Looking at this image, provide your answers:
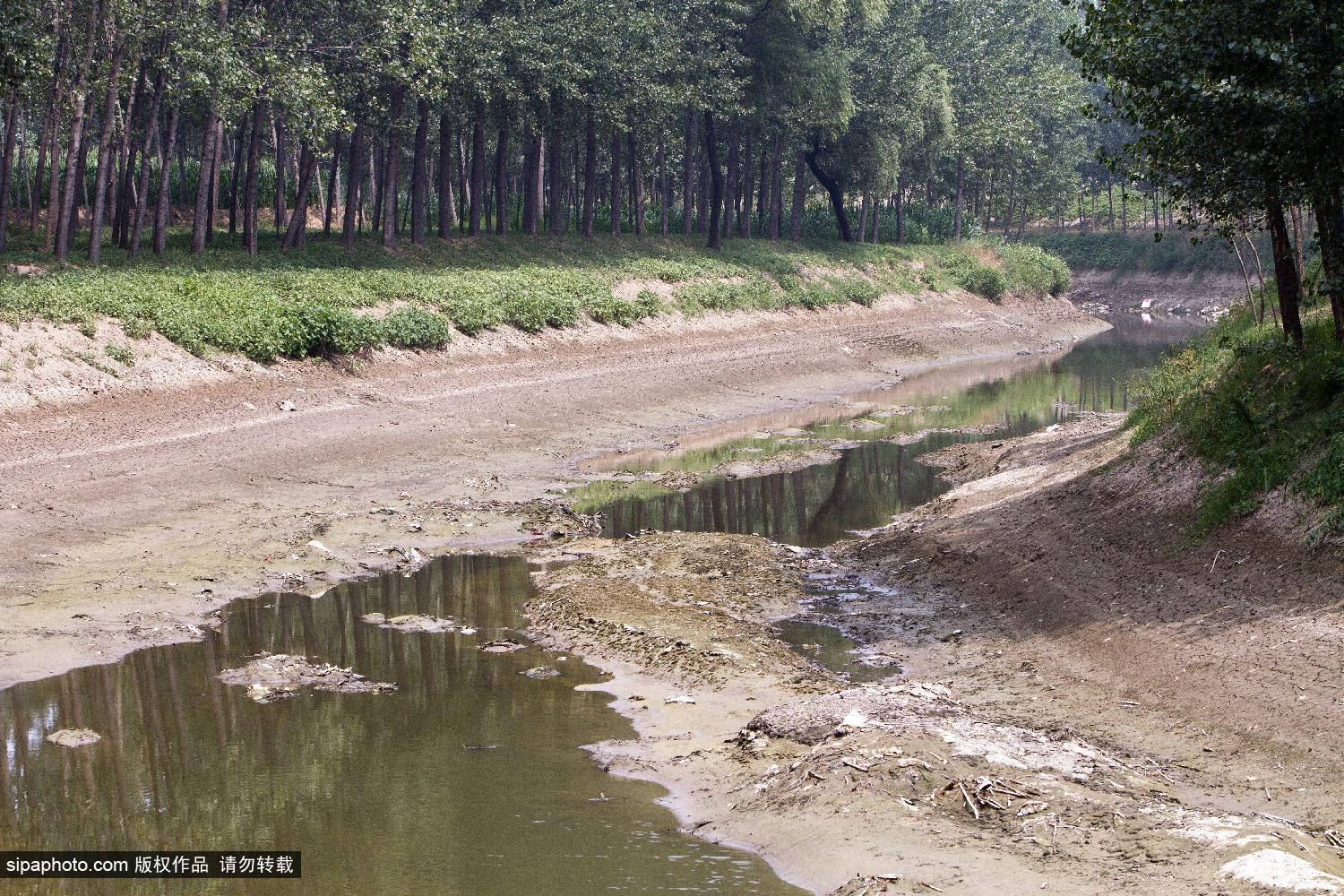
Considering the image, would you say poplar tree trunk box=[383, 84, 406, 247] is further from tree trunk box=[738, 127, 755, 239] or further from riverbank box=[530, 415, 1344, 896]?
riverbank box=[530, 415, 1344, 896]

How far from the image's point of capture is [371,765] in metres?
9.65

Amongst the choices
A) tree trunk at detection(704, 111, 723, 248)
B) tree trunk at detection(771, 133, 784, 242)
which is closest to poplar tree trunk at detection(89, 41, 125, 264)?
tree trunk at detection(704, 111, 723, 248)

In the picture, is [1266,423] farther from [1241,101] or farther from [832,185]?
[832,185]

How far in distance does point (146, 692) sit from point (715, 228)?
137ft

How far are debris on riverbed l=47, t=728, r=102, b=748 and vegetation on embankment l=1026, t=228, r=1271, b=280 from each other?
6675cm

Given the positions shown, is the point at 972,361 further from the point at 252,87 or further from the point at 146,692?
the point at 146,692

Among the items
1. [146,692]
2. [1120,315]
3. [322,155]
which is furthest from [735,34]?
[146,692]

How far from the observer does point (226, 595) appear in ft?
45.9

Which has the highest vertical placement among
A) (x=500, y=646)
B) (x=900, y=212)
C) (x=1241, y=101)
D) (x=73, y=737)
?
(x=900, y=212)

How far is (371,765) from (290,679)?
2.27 metres

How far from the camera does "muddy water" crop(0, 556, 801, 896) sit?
25.9 ft

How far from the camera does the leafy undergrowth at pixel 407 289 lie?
23.8 m

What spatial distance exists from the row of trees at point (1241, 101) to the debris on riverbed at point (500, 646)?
29.2 feet

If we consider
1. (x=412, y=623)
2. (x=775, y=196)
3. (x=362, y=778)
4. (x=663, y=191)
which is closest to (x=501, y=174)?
(x=663, y=191)
